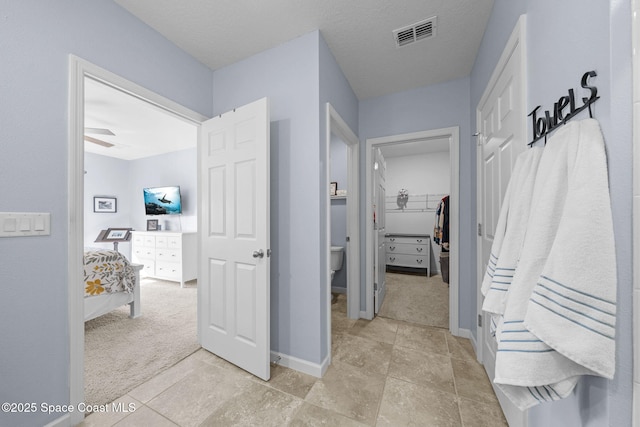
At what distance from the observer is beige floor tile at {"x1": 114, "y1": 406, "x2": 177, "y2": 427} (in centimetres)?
128

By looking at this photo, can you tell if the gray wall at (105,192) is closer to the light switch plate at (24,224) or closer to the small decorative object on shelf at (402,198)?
the light switch plate at (24,224)

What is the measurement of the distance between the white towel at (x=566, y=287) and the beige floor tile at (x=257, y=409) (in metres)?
1.21

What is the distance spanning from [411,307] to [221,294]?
7.48 feet

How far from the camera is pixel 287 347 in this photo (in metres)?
1.80

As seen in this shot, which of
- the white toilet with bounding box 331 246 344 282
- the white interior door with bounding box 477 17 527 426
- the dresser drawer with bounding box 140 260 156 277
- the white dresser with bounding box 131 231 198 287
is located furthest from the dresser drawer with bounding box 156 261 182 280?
the white interior door with bounding box 477 17 527 426

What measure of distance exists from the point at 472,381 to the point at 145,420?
2061 mm

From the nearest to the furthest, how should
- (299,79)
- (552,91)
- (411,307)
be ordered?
(552,91) < (299,79) < (411,307)

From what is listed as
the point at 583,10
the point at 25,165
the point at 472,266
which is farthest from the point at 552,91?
the point at 25,165

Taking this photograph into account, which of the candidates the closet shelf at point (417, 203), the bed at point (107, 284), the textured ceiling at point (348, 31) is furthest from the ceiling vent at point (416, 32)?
the closet shelf at point (417, 203)

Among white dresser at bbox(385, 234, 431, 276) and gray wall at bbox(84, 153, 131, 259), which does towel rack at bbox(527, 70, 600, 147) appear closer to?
white dresser at bbox(385, 234, 431, 276)

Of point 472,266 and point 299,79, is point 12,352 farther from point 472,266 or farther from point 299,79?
point 472,266

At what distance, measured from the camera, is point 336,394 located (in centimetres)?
150

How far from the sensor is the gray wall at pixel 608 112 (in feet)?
1.77

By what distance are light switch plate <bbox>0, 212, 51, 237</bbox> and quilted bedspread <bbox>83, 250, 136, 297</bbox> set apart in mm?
1326
